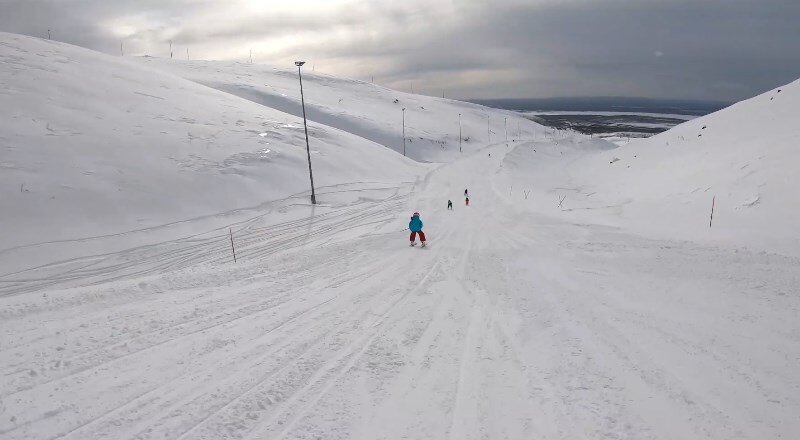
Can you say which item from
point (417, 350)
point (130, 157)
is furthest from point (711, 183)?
point (130, 157)

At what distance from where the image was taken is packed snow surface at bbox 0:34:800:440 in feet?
20.3

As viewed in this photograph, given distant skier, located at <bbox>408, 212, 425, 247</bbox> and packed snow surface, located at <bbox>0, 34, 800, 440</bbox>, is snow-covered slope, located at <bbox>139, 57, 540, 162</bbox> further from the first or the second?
distant skier, located at <bbox>408, 212, 425, 247</bbox>

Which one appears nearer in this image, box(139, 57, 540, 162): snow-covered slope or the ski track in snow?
the ski track in snow

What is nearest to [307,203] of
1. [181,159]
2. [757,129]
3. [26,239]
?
→ [181,159]

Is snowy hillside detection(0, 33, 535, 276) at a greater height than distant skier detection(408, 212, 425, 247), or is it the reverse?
snowy hillside detection(0, 33, 535, 276)

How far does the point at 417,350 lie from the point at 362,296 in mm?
3245

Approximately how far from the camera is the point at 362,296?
11.0 metres

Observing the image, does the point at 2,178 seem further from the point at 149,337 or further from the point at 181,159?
the point at 149,337

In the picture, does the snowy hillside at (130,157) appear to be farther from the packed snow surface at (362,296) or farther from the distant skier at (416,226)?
the distant skier at (416,226)

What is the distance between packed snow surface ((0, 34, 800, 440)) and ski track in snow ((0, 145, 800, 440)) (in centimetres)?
5

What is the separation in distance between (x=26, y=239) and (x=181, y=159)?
11.1 m

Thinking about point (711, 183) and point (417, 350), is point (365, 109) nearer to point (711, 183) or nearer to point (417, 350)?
point (711, 183)

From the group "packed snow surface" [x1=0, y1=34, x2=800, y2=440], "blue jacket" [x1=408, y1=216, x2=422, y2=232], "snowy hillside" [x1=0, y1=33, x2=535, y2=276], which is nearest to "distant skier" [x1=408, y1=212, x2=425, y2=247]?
"blue jacket" [x1=408, y1=216, x2=422, y2=232]

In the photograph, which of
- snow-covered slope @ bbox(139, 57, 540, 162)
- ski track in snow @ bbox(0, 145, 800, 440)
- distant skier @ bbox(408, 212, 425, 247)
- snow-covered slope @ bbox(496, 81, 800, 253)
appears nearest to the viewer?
ski track in snow @ bbox(0, 145, 800, 440)
